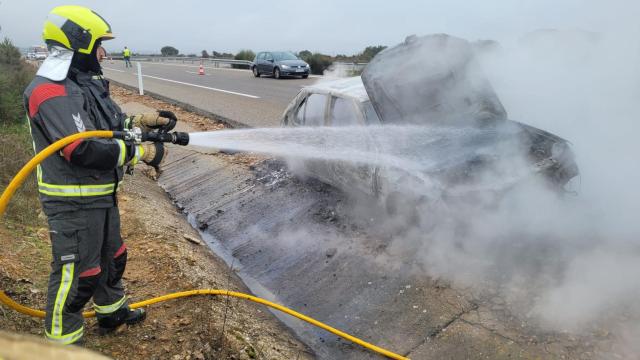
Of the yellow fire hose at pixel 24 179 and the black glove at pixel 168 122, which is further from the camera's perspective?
the black glove at pixel 168 122

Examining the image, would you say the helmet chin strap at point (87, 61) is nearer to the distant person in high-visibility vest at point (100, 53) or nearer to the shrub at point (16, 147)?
the distant person in high-visibility vest at point (100, 53)

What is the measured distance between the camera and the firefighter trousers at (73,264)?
8.83 ft

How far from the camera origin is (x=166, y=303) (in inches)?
152

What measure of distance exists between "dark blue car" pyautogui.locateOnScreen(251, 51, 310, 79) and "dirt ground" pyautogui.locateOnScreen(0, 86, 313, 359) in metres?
16.4

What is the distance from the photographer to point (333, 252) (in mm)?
5184

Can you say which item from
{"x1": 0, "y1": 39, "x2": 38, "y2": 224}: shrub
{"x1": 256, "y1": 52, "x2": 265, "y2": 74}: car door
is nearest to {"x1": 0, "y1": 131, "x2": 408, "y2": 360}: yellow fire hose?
{"x1": 0, "y1": 39, "x2": 38, "y2": 224}: shrub

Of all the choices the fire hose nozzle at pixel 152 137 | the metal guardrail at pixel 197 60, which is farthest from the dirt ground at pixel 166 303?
the metal guardrail at pixel 197 60

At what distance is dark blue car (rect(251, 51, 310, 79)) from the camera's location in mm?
21500

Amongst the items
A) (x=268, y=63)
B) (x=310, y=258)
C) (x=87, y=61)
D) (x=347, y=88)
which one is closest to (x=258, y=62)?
(x=268, y=63)

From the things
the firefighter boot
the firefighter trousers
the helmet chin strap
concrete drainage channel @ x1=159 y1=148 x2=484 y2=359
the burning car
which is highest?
the helmet chin strap

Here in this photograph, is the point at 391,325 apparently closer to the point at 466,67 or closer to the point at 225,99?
the point at 466,67

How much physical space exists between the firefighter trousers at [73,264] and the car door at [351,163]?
9.19 feet

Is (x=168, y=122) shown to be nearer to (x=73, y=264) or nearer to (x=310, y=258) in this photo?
(x=73, y=264)

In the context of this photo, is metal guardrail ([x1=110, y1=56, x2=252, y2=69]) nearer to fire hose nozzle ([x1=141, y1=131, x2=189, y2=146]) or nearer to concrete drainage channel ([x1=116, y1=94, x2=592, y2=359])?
concrete drainage channel ([x1=116, y1=94, x2=592, y2=359])
